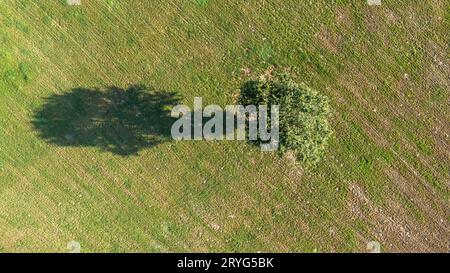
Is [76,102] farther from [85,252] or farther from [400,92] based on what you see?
[400,92]

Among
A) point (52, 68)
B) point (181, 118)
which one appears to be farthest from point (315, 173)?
point (52, 68)

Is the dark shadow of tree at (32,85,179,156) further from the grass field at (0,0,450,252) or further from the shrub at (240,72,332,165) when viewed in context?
the shrub at (240,72,332,165)

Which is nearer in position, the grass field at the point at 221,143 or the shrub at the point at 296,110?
the shrub at the point at 296,110

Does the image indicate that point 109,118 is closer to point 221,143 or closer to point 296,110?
point 221,143

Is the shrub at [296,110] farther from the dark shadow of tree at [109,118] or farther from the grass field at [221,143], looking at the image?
the dark shadow of tree at [109,118]

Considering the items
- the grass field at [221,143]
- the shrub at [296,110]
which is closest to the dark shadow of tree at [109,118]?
the grass field at [221,143]

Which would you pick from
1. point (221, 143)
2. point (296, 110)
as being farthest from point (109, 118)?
point (296, 110)

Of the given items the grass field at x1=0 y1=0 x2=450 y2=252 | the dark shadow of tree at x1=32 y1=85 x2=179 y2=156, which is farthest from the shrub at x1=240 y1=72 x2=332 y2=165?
the dark shadow of tree at x1=32 y1=85 x2=179 y2=156
